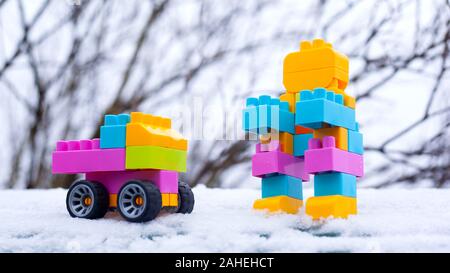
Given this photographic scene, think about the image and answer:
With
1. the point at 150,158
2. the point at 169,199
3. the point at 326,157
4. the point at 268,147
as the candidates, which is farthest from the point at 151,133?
the point at 326,157

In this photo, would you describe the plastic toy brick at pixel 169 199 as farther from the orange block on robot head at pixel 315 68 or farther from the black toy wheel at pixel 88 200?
the orange block on robot head at pixel 315 68

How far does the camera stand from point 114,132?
151 centimetres

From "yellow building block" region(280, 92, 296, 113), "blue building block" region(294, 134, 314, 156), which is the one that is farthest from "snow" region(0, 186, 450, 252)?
"yellow building block" region(280, 92, 296, 113)

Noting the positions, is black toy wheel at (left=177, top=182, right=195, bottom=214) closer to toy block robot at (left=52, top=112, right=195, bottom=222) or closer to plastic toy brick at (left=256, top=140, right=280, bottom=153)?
toy block robot at (left=52, top=112, right=195, bottom=222)

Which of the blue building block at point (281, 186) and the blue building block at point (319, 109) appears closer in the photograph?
the blue building block at point (319, 109)

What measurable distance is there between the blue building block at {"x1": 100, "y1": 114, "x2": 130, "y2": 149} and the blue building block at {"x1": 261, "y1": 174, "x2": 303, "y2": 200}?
0.35 m

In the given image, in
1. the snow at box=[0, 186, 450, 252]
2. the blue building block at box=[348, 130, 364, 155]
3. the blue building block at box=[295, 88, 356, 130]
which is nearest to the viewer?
the snow at box=[0, 186, 450, 252]

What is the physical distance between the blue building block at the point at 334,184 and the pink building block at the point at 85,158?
1.42ft

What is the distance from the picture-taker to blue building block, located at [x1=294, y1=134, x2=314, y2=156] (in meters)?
1.57

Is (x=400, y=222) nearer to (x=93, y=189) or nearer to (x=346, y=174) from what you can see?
(x=346, y=174)

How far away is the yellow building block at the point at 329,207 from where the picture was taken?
1437mm

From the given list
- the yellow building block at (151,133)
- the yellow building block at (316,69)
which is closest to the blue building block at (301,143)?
the yellow building block at (316,69)

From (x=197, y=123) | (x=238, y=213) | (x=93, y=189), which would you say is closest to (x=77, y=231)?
(x=93, y=189)

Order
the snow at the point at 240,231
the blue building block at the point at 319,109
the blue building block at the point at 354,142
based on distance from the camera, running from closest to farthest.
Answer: the snow at the point at 240,231 → the blue building block at the point at 319,109 → the blue building block at the point at 354,142
